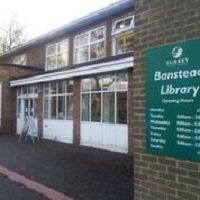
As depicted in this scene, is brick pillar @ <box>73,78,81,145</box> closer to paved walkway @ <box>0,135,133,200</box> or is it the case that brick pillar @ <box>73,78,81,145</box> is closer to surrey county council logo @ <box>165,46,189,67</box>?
paved walkway @ <box>0,135,133,200</box>

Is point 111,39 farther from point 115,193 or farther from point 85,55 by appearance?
point 115,193

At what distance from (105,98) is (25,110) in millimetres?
9360

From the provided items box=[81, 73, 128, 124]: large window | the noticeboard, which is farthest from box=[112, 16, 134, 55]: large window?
the noticeboard

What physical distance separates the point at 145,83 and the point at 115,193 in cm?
412

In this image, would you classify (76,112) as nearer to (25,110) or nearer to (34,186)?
(25,110)

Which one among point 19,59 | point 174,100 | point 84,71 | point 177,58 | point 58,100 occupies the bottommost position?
point 174,100

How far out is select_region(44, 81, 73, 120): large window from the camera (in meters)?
21.8

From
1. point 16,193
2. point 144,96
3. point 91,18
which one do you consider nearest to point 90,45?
point 91,18

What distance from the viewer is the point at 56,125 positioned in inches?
898

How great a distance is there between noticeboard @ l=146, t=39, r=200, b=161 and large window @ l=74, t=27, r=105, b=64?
15.5 m

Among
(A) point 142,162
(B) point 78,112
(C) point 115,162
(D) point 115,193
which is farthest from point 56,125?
(A) point 142,162

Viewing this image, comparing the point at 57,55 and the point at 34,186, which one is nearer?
the point at 34,186

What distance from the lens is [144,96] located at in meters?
5.66

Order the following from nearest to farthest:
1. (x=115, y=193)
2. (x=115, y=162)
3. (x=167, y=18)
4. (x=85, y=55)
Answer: (x=167, y=18)
(x=115, y=193)
(x=115, y=162)
(x=85, y=55)
